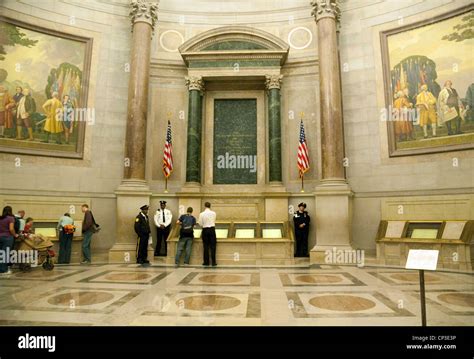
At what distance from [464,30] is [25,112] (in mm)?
14566

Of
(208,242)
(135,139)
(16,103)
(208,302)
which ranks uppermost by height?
(16,103)

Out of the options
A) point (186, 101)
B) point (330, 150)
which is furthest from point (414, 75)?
point (186, 101)

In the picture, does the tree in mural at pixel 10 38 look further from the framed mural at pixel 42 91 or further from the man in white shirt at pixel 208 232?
the man in white shirt at pixel 208 232

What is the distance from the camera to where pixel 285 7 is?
45.0 feet

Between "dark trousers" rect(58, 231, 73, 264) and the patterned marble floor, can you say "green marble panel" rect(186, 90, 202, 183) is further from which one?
the patterned marble floor

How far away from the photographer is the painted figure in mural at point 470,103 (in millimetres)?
10406

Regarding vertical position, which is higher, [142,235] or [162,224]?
[162,224]

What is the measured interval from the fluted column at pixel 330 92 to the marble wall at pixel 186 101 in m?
1.20

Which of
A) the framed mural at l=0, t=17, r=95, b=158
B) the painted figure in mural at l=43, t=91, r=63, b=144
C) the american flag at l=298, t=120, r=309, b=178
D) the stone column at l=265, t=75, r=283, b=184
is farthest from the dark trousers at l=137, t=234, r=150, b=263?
the american flag at l=298, t=120, r=309, b=178

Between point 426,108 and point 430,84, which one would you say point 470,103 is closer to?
point 426,108

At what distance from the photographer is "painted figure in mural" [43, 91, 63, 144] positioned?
1196 cm

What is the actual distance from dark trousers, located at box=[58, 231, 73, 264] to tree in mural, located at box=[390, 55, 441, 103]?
11495mm

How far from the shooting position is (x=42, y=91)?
12047mm
